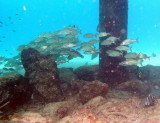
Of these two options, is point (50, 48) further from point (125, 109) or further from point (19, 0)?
point (19, 0)

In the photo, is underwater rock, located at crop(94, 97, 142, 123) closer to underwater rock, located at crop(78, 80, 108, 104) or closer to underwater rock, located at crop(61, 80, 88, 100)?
underwater rock, located at crop(78, 80, 108, 104)

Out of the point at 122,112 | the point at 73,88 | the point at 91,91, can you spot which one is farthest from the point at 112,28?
the point at 122,112

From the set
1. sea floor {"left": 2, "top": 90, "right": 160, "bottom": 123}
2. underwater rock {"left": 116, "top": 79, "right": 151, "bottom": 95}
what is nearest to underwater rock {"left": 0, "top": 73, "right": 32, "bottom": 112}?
sea floor {"left": 2, "top": 90, "right": 160, "bottom": 123}

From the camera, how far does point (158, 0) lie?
428 ft

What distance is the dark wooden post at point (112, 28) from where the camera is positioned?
6.31 meters

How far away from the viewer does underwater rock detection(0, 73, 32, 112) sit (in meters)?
3.72

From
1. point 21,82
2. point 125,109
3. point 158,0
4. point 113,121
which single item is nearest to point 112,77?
point 125,109

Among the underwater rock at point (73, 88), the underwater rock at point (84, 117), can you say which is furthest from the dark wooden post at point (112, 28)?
the underwater rock at point (84, 117)

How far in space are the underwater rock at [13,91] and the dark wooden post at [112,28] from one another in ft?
12.8

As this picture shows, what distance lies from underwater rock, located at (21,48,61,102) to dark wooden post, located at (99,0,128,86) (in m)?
2.71

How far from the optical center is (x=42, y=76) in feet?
16.8

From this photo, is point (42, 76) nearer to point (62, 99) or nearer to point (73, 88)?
point (62, 99)

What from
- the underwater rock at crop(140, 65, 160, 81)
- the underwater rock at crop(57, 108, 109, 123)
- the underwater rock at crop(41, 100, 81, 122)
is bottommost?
the underwater rock at crop(41, 100, 81, 122)

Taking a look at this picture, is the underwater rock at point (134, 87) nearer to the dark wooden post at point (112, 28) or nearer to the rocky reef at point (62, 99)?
the rocky reef at point (62, 99)
